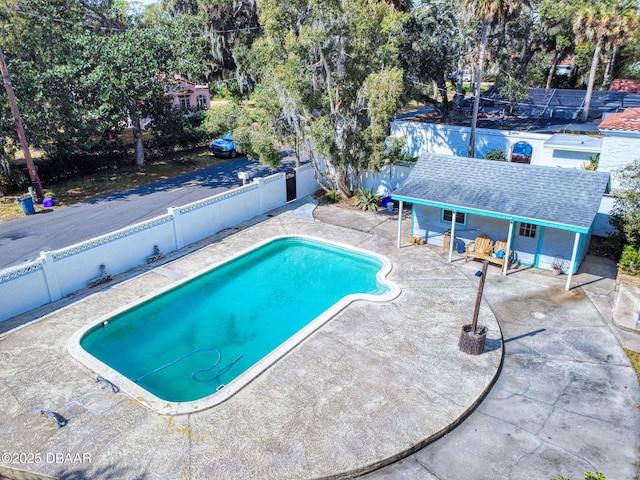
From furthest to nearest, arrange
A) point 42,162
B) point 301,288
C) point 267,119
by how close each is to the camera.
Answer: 1. point 42,162
2. point 267,119
3. point 301,288

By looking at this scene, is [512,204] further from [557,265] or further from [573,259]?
[557,265]

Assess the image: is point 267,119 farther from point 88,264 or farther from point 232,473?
point 232,473

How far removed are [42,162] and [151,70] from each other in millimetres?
8440

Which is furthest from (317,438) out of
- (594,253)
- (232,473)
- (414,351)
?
(594,253)

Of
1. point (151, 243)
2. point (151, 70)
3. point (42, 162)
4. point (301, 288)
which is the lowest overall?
point (301, 288)

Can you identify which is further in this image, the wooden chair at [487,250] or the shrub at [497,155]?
the shrub at [497,155]

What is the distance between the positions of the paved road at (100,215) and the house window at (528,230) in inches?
642

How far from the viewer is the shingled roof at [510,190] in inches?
593

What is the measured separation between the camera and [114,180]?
2759 cm

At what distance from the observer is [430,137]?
2744 cm

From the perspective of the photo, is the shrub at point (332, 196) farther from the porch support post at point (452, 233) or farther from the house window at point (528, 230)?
the house window at point (528, 230)

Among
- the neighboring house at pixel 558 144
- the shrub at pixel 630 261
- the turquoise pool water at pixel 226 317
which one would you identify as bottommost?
the turquoise pool water at pixel 226 317

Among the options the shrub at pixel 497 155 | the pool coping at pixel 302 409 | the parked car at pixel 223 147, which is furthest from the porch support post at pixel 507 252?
the parked car at pixel 223 147

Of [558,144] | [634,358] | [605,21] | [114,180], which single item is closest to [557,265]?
[634,358]
